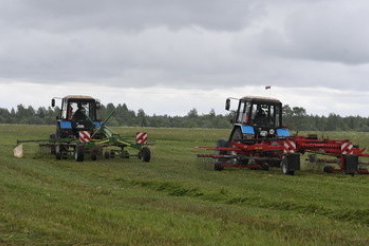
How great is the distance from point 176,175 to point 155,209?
7.25m

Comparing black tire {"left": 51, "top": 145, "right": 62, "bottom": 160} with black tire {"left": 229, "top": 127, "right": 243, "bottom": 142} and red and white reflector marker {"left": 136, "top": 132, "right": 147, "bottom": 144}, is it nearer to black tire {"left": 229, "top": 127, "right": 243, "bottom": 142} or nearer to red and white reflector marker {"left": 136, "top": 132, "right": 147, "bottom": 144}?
red and white reflector marker {"left": 136, "top": 132, "right": 147, "bottom": 144}

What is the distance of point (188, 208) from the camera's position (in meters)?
11.7

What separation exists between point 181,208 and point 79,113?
18259mm

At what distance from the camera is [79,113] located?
95.9 feet

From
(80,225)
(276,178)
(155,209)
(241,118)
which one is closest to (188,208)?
(155,209)

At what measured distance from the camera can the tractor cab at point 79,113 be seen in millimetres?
28969

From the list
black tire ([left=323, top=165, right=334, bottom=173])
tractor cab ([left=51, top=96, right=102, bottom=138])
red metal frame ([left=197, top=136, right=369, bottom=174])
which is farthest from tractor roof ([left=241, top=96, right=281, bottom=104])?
tractor cab ([left=51, top=96, right=102, bottom=138])

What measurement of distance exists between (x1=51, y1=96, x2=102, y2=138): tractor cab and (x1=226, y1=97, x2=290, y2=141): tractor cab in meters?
8.10

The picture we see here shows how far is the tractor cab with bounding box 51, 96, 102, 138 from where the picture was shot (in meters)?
29.0

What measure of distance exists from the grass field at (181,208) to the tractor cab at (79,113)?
9.49 meters

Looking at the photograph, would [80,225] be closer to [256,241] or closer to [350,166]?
[256,241]

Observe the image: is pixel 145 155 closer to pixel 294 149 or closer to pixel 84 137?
pixel 84 137

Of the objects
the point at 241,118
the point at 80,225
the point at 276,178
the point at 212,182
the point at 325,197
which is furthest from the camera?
the point at 241,118

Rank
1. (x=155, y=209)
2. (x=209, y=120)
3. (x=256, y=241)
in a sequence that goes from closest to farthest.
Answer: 1. (x=256, y=241)
2. (x=155, y=209)
3. (x=209, y=120)
